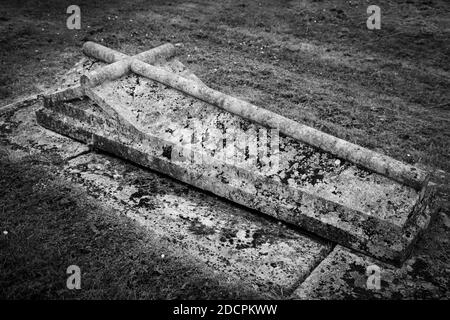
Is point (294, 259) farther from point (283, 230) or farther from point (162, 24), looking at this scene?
point (162, 24)

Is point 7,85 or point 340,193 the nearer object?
point 340,193

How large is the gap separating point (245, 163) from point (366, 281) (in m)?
1.65

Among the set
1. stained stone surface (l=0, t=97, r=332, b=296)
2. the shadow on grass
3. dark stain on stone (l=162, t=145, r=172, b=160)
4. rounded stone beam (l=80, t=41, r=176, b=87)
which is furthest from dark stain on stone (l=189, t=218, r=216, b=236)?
rounded stone beam (l=80, t=41, r=176, b=87)

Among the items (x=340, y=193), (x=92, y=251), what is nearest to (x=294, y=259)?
(x=340, y=193)

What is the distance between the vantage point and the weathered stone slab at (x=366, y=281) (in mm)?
3465

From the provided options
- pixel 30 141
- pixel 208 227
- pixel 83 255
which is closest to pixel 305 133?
pixel 208 227

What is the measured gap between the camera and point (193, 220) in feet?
14.0

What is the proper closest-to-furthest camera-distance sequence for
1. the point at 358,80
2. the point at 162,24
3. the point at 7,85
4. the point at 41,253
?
1. the point at 41,253
2. the point at 7,85
3. the point at 358,80
4. the point at 162,24

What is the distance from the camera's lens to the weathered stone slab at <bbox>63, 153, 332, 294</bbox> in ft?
12.2

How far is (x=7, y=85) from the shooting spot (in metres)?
6.85

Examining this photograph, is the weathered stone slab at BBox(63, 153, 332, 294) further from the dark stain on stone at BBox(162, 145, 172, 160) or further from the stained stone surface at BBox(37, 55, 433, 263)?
the dark stain on stone at BBox(162, 145, 172, 160)

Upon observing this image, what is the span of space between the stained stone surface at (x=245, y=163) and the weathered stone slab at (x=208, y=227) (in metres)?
0.15

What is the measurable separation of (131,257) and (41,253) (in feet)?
2.69

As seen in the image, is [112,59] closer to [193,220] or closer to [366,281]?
[193,220]
